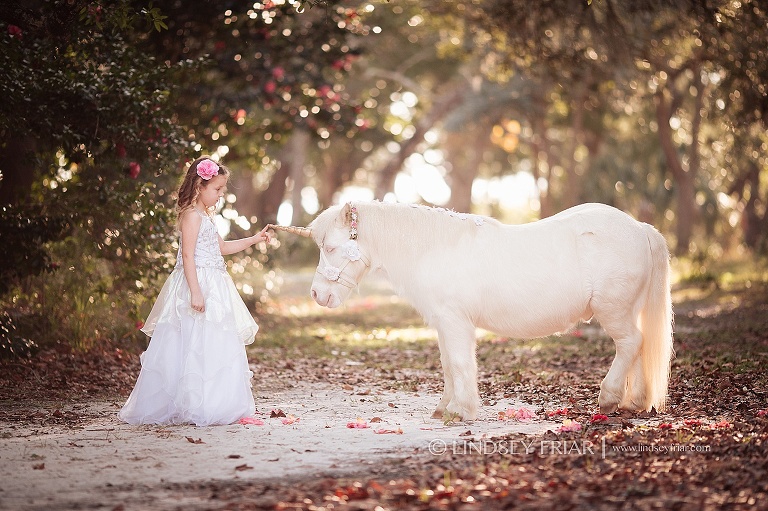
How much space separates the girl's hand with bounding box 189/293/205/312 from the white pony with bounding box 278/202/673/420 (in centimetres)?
92

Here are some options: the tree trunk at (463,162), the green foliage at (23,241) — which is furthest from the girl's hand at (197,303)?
the tree trunk at (463,162)

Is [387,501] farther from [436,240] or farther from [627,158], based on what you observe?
[627,158]

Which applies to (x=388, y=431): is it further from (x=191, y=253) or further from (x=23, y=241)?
(x=23, y=241)

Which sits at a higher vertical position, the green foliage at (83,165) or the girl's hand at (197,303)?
the green foliage at (83,165)

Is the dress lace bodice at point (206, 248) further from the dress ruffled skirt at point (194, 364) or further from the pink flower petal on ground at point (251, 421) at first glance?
the pink flower petal on ground at point (251, 421)

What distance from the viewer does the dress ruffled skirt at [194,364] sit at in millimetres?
7023

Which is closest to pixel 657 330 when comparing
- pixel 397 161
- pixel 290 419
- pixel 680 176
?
pixel 290 419

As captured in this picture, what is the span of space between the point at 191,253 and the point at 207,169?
27.5 inches

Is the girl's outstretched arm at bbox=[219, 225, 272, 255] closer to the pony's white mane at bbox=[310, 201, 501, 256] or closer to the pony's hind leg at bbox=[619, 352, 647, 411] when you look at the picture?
the pony's white mane at bbox=[310, 201, 501, 256]

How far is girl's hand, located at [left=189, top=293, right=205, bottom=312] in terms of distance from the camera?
23.4 ft

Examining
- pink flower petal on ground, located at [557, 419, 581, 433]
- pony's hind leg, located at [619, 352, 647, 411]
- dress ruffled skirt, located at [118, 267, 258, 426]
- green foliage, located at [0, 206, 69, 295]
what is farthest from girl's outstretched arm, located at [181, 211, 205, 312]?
pony's hind leg, located at [619, 352, 647, 411]

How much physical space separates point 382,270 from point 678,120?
26.9 metres

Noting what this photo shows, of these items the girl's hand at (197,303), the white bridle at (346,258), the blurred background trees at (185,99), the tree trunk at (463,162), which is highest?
the tree trunk at (463,162)

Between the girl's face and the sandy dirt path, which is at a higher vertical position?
the girl's face
